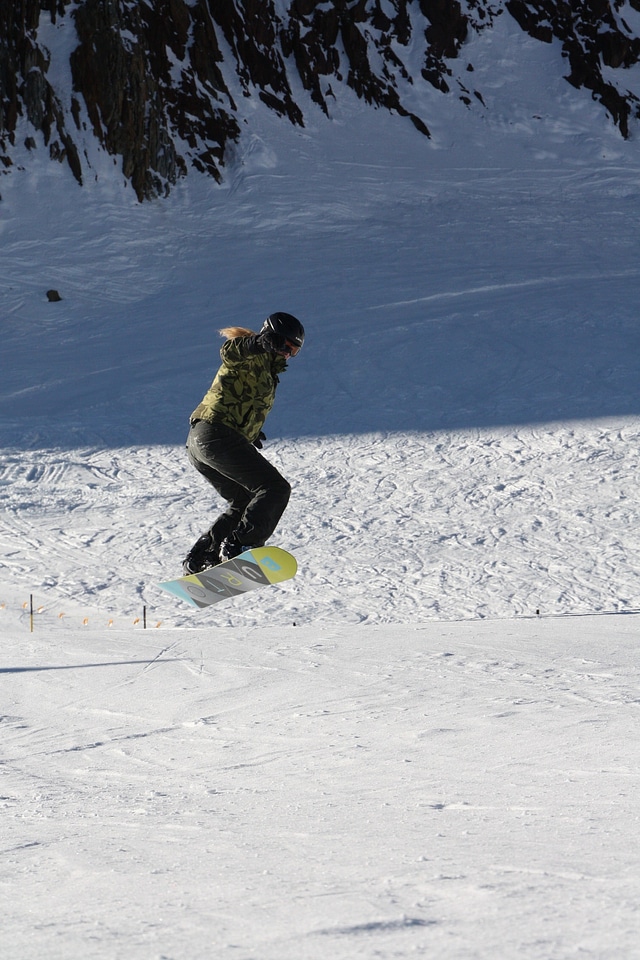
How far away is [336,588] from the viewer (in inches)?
344

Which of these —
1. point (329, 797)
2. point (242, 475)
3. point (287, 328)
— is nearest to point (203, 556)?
point (242, 475)

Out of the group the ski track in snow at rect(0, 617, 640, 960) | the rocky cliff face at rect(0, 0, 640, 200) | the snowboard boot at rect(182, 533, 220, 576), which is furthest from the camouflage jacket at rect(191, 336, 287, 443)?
the rocky cliff face at rect(0, 0, 640, 200)

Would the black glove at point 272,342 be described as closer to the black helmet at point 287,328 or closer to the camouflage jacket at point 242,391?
the black helmet at point 287,328

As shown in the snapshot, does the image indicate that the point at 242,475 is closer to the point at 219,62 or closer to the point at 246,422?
the point at 246,422

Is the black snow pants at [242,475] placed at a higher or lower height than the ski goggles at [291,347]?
lower

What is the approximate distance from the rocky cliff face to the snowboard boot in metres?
21.1

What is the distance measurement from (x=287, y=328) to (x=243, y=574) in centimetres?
168

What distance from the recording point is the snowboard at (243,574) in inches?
236

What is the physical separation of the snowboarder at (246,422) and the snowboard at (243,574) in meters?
0.09

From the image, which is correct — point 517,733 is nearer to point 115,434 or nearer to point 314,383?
point 115,434

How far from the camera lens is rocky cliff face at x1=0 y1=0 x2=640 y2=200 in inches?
1038

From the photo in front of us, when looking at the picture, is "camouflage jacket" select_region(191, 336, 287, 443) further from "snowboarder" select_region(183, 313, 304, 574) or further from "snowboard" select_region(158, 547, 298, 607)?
"snowboard" select_region(158, 547, 298, 607)

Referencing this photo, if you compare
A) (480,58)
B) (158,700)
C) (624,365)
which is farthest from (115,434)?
(480,58)

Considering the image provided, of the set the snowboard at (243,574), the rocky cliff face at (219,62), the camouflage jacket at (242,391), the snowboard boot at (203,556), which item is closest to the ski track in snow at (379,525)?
the snowboard at (243,574)
